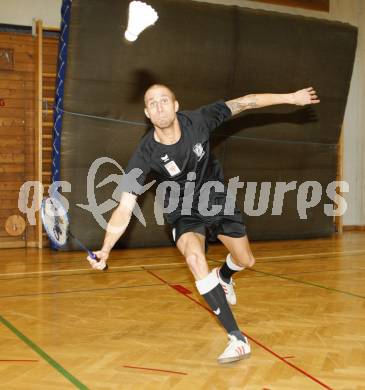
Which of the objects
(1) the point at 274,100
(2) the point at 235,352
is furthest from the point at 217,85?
(2) the point at 235,352

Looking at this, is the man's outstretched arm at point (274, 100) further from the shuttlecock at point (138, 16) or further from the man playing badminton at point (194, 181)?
the shuttlecock at point (138, 16)

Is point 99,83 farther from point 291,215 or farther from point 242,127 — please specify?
point 291,215

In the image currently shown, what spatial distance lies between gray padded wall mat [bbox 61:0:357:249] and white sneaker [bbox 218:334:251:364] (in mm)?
5932

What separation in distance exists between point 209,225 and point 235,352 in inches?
46.0

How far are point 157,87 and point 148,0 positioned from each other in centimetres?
533

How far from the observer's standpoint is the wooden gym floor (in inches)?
141

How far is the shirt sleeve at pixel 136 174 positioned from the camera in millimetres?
4220

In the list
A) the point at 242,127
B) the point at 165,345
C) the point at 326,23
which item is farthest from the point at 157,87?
the point at 326,23

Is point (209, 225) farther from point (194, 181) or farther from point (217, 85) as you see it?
point (217, 85)

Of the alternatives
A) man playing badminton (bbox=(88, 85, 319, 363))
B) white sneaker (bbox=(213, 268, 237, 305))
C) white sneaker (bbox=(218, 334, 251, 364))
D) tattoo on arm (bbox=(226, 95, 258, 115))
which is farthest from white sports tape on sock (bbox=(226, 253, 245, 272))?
white sneaker (bbox=(218, 334, 251, 364))

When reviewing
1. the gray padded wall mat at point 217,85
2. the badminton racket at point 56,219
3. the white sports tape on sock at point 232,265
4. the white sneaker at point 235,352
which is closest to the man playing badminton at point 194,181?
the white sneaker at point 235,352

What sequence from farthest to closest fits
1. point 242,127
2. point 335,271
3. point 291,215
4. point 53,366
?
point 291,215
point 242,127
point 335,271
point 53,366

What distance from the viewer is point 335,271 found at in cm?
780

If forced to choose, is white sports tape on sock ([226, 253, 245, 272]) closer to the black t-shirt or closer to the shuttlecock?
the black t-shirt
